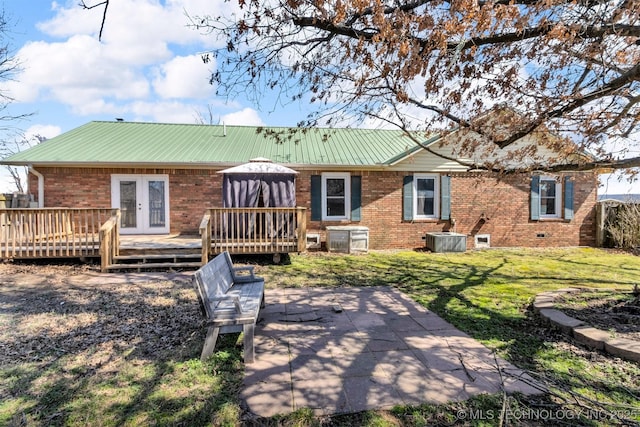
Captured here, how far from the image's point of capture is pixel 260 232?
8859 mm

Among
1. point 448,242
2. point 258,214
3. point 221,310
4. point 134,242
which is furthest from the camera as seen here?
point 448,242

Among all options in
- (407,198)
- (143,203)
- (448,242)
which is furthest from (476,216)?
(143,203)

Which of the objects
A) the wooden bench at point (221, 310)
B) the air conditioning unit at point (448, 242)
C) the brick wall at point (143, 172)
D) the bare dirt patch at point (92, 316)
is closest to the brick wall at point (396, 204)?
the brick wall at point (143, 172)

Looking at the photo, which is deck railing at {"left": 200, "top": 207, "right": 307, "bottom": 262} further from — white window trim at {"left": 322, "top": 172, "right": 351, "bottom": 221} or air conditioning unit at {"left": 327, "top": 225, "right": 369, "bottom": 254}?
white window trim at {"left": 322, "top": 172, "right": 351, "bottom": 221}

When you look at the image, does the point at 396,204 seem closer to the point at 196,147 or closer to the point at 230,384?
the point at 196,147

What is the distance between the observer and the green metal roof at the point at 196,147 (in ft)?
34.5

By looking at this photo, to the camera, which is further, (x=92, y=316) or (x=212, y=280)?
(x=92, y=316)

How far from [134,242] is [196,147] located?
13.9 ft

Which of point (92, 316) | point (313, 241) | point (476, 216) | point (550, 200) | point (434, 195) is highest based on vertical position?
point (434, 195)

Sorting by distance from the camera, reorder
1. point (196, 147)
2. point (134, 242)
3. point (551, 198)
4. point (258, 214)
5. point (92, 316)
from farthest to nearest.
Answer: point (551, 198), point (196, 147), point (258, 214), point (134, 242), point (92, 316)

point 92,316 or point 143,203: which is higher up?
point 143,203

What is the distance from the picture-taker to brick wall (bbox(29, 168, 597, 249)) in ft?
34.9

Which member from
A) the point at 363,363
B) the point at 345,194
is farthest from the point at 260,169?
the point at 363,363

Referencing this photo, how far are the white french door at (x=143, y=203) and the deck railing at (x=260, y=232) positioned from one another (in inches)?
116
